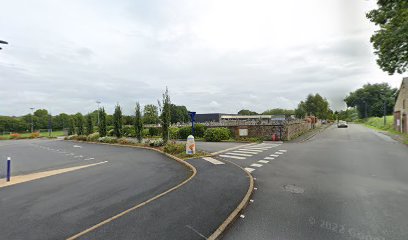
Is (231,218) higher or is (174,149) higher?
(174,149)

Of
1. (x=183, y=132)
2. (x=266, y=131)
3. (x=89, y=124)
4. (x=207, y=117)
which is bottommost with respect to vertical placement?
(x=183, y=132)

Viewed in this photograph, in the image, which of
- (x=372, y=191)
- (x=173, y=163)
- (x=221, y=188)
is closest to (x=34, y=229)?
(x=221, y=188)

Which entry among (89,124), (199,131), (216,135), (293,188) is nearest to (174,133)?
(199,131)

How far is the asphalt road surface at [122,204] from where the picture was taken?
451cm

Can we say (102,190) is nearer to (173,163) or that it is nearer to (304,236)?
(173,163)

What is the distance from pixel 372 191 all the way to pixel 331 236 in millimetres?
3954

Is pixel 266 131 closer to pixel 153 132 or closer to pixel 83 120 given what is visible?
pixel 153 132

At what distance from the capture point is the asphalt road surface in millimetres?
4508

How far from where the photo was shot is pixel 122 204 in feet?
19.5

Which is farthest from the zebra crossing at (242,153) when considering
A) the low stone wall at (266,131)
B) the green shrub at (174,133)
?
the green shrub at (174,133)

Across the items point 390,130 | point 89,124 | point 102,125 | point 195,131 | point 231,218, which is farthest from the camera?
point 390,130

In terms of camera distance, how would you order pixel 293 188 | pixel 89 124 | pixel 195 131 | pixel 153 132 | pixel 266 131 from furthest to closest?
pixel 153 132 → pixel 89 124 → pixel 195 131 → pixel 266 131 → pixel 293 188

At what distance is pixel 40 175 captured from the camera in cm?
1001

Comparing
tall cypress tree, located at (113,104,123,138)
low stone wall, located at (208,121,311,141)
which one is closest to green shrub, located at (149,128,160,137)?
tall cypress tree, located at (113,104,123,138)
